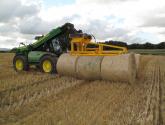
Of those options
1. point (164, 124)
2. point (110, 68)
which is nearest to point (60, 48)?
point (110, 68)

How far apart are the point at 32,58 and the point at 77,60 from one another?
10.8 feet

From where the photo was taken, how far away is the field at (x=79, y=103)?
7316mm

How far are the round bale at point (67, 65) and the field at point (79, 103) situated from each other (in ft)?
4.15

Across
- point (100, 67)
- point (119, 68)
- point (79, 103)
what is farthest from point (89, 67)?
point (79, 103)

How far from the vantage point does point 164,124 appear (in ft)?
23.7

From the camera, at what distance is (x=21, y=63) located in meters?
17.1

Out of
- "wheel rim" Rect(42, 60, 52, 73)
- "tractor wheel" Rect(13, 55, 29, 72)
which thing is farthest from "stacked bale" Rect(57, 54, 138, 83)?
"tractor wheel" Rect(13, 55, 29, 72)

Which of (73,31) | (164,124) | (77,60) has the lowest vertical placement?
(164,124)

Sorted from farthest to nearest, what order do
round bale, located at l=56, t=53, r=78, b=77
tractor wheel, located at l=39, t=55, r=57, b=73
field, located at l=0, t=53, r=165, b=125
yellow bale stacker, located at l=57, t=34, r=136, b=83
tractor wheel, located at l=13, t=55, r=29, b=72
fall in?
tractor wheel, located at l=13, t=55, r=29, b=72 < tractor wheel, located at l=39, t=55, r=57, b=73 < round bale, located at l=56, t=53, r=78, b=77 < yellow bale stacker, located at l=57, t=34, r=136, b=83 < field, located at l=0, t=53, r=165, b=125

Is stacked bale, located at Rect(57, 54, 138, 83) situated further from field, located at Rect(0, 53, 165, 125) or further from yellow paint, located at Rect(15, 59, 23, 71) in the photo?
yellow paint, located at Rect(15, 59, 23, 71)

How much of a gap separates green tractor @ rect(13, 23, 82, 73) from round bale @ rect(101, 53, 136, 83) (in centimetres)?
316

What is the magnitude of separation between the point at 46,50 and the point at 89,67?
391 cm

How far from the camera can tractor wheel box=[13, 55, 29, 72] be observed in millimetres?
16891

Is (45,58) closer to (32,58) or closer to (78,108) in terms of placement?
(32,58)
